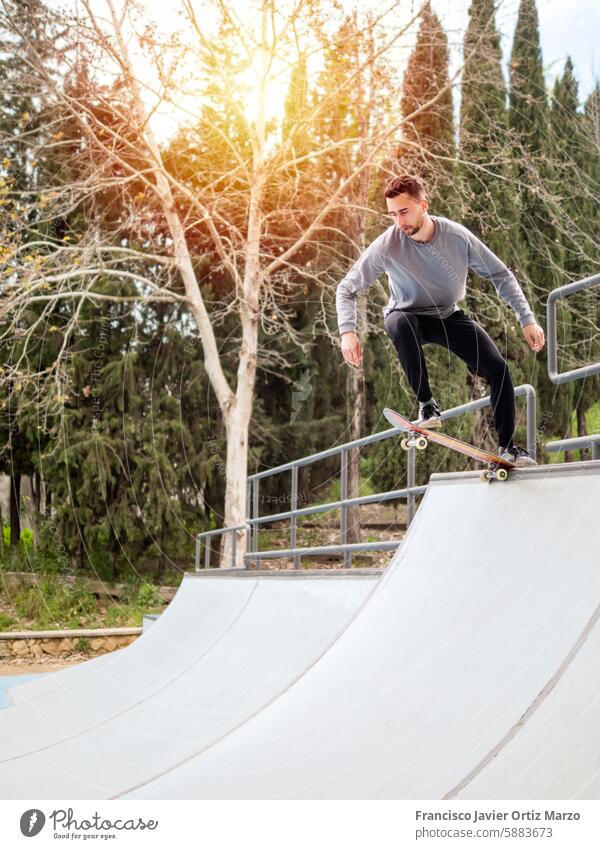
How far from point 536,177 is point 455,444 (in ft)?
21.1

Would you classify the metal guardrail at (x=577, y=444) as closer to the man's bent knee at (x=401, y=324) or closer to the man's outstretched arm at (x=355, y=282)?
the man's bent knee at (x=401, y=324)

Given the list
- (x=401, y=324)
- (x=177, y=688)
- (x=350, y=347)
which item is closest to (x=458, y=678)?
(x=350, y=347)

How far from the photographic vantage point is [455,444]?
300cm

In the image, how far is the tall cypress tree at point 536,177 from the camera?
718 cm

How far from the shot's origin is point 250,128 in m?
7.97

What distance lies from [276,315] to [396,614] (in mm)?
5837

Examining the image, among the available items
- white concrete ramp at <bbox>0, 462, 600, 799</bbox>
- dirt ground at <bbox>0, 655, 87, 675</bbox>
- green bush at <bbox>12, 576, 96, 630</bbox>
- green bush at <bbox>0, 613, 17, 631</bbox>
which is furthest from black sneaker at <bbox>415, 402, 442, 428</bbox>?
green bush at <bbox>0, 613, 17, 631</bbox>

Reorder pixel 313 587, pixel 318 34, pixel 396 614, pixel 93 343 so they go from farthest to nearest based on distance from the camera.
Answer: pixel 93 343 → pixel 318 34 → pixel 313 587 → pixel 396 614

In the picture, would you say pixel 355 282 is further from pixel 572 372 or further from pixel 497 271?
pixel 572 372

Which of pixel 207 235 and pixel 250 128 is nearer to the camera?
pixel 250 128

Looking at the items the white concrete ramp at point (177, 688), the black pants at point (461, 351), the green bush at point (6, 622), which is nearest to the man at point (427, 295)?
the black pants at point (461, 351)

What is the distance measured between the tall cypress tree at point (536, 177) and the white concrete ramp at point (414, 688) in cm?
354
